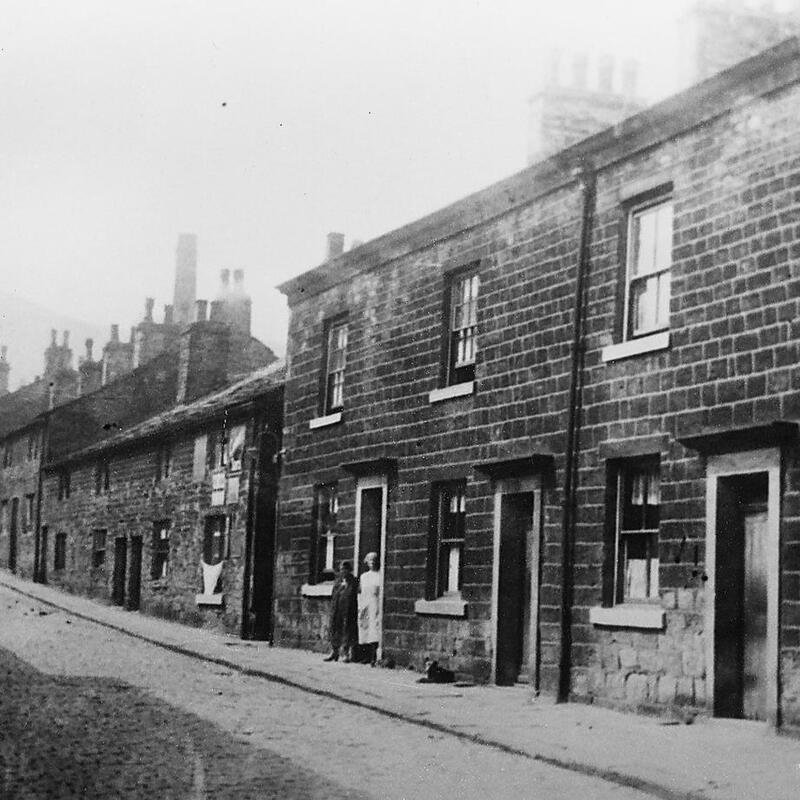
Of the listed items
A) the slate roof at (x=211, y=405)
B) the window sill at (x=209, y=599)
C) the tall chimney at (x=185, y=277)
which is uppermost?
the tall chimney at (x=185, y=277)

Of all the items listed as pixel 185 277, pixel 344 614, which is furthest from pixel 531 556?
pixel 185 277

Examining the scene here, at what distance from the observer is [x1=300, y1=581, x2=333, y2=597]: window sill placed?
2114cm

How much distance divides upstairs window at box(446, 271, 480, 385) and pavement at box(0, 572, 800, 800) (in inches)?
167

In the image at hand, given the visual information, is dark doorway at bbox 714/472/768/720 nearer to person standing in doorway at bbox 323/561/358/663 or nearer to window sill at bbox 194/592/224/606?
person standing in doorway at bbox 323/561/358/663

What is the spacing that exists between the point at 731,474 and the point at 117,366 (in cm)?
4359

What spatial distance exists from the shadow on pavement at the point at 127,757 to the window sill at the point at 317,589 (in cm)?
798

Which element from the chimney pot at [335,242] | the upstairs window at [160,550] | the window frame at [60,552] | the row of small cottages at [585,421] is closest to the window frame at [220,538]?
the upstairs window at [160,550]

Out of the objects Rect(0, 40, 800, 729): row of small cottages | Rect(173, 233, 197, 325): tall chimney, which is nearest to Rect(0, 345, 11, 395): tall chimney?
Rect(173, 233, 197, 325): tall chimney

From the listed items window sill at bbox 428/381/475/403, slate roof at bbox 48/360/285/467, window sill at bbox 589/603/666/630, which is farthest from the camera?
slate roof at bbox 48/360/285/467

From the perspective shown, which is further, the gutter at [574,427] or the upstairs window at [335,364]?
the upstairs window at [335,364]

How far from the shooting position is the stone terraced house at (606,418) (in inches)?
489

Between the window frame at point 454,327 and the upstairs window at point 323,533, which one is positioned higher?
the window frame at point 454,327

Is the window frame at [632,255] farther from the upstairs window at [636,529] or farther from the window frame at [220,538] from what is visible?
the window frame at [220,538]

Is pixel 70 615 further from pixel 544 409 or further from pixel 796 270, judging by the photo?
pixel 796 270
